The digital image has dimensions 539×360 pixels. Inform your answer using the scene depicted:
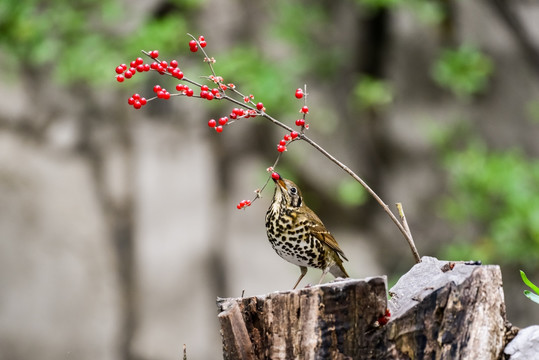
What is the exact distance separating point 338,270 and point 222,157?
2.73 metres

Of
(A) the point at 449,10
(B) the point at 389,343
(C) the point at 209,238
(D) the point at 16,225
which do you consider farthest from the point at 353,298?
(A) the point at 449,10

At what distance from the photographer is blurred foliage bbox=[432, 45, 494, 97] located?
5.25 meters

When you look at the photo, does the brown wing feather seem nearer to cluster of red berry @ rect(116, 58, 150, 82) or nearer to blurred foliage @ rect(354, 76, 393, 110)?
cluster of red berry @ rect(116, 58, 150, 82)

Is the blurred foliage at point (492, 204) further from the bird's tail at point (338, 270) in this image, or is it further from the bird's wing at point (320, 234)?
A: the bird's wing at point (320, 234)

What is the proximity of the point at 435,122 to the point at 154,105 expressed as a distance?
2228 millimetres

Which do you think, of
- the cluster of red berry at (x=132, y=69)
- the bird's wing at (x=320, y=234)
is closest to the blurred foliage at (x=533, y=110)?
the bird's wing at (x=320, y=234)

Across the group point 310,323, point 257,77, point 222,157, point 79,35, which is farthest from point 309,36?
point 310,323

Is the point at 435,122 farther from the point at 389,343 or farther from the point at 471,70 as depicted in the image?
the point at 389,343

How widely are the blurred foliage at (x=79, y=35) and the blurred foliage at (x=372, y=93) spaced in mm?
1433

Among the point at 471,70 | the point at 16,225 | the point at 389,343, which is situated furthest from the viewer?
the point at 471,70

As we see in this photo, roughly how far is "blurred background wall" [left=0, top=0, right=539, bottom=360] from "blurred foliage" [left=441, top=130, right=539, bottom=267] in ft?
0.05

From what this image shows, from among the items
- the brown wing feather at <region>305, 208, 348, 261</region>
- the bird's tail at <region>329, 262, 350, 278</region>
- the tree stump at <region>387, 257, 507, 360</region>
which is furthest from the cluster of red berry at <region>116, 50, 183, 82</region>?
the bird's tail at <region>329, 262, 350, 278</region>

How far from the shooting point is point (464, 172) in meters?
5.17

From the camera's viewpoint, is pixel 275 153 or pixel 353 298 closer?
pixel 353 298
